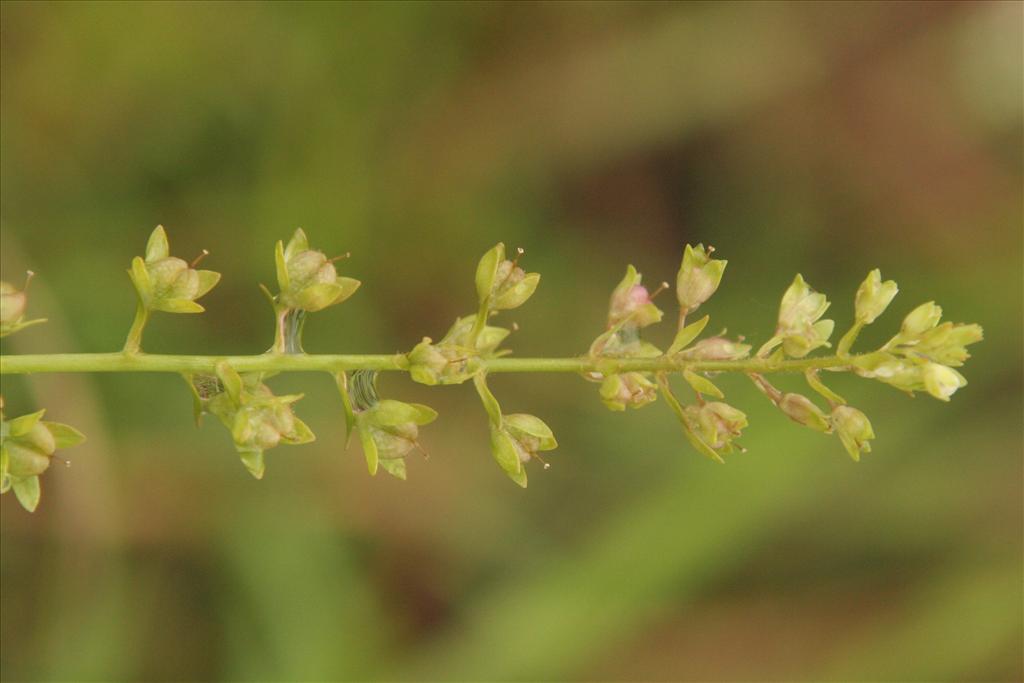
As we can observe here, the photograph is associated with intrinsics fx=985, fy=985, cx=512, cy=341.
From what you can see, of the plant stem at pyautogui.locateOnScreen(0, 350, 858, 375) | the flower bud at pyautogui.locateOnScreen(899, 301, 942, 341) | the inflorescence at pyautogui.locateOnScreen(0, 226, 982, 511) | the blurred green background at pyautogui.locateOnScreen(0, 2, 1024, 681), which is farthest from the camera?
the blurred green background at pyautogui.locateOnScreen(0, 2, 1024, 681)

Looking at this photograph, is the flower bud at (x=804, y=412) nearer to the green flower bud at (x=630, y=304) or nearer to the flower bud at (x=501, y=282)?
the green flower bud at (x=630, y=304)

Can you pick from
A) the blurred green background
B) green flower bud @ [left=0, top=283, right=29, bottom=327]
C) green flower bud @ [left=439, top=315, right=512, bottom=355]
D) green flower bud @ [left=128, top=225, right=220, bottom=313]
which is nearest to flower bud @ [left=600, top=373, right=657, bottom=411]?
green flower bud @ [left=439, top=315, right=512, bottom=355]

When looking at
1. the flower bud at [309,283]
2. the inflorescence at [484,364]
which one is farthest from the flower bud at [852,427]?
the flower bud at [309,283]

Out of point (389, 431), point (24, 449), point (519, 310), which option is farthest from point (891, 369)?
point (519, 310)

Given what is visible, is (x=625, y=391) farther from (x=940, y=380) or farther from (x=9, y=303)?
(x=9, y=303)

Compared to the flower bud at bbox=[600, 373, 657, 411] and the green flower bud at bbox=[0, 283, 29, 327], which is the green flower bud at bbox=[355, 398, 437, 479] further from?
the green flower bud at bbox=[0, 283, 29, 327]

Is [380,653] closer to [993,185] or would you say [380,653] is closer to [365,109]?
[365,109]

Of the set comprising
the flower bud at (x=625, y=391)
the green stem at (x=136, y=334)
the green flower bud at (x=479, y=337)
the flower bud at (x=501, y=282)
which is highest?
the flower bud at (x=501, y=282)
